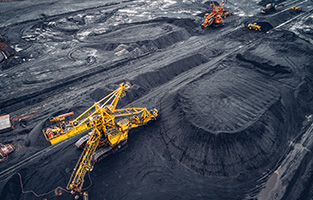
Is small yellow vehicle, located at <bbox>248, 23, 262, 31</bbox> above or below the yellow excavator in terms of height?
above

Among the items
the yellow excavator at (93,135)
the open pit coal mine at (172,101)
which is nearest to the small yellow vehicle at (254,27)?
the open pit coal mine at (172,101)

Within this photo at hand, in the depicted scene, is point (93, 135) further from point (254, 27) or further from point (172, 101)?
point (254, 27)

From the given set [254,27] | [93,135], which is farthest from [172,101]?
[254,27]

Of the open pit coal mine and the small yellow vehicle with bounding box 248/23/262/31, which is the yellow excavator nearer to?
the open pit coal mine

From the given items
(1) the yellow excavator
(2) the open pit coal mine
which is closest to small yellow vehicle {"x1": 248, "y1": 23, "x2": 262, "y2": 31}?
(2) the open pit coal mine

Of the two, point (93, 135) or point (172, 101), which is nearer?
point (93, 135)

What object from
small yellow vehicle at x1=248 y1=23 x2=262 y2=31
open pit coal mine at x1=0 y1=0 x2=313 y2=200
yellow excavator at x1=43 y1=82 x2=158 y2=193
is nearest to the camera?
yellow excavator at x1=43 y1=82 x2=158 y2=193

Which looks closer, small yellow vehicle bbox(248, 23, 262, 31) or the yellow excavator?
the yellow excavator

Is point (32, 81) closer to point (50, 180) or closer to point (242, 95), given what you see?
point (50, 180)

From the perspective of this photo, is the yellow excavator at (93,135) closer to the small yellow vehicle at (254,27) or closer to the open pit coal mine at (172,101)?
the open pit coal mine at (172,101)
